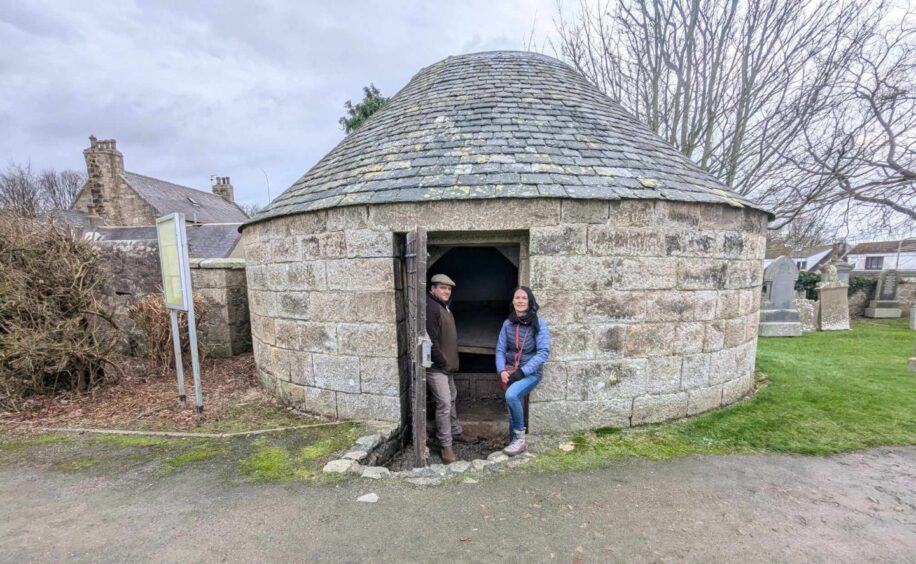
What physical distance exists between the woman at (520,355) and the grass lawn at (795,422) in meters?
0.42

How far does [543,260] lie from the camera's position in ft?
13.2

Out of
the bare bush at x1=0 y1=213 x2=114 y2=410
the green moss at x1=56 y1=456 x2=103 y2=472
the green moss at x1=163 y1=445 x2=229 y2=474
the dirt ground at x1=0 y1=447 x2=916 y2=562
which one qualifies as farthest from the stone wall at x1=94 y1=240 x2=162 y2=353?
the green moss at x1=163 y1=445 x2=229 y2=474

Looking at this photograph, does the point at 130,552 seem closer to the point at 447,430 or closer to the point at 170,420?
the point at 170,420

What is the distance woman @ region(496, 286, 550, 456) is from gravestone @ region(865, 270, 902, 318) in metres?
15.6

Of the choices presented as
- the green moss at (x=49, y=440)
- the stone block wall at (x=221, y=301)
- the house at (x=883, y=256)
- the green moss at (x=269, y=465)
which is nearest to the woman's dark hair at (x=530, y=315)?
the green moss at (x=269, y=465)

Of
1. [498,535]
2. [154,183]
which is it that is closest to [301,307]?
[498,535]

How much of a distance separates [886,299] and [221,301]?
19.3m

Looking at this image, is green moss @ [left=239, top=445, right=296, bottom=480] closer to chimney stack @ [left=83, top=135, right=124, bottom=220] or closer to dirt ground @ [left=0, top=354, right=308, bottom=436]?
dirt ground @ [left=0, top=354, right=308, bottom=436]

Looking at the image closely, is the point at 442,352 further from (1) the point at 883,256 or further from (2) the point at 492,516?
(1) the point at 883,256

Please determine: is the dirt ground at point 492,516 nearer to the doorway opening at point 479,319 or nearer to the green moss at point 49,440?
the green moss at point 49,440

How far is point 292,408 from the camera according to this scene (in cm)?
494

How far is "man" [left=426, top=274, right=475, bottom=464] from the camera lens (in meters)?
4.24

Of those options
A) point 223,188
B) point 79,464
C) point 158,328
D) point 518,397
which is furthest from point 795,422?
point 223,188

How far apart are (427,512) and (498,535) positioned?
1.81ft
